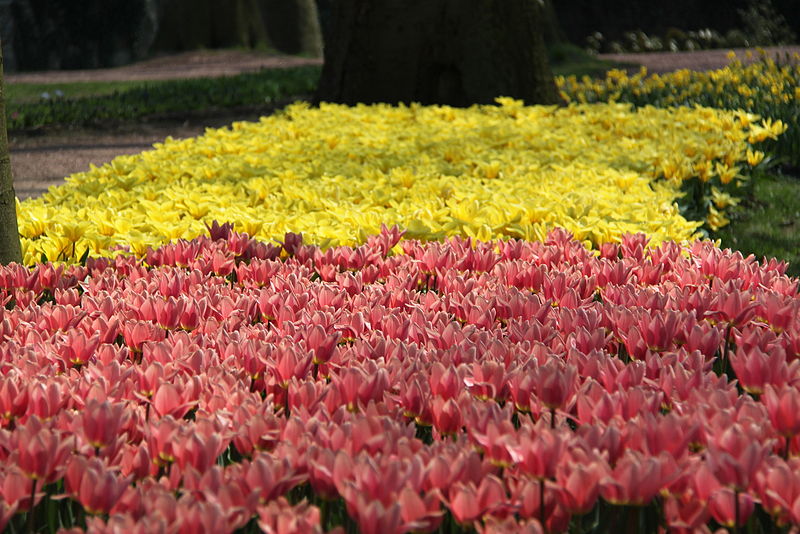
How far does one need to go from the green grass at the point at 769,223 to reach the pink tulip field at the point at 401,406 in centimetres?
305

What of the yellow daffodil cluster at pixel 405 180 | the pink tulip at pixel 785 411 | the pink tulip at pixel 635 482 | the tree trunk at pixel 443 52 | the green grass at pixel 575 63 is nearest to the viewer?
the pink tulip at pixel 635 482

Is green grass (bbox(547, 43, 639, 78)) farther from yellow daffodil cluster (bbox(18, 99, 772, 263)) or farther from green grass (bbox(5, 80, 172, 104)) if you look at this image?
yellow daffodil cluster (bbox(18, 99, 772, 263))

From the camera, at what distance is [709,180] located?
20.6 ft

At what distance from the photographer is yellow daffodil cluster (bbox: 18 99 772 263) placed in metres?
4.12

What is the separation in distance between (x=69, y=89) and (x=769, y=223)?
13816mm

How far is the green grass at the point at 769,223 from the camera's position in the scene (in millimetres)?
5998

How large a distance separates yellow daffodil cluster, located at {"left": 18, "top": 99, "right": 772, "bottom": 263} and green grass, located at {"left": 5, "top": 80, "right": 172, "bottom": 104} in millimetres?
8430

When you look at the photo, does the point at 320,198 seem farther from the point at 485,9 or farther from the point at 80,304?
the point at 485,9

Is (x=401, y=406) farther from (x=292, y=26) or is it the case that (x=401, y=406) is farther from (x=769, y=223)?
(x=292, y=26)

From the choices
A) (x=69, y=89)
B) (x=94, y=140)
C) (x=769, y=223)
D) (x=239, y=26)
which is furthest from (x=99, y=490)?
(x=239, y=26)

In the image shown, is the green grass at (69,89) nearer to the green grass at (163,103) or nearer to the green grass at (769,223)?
the green grass at (163,103)

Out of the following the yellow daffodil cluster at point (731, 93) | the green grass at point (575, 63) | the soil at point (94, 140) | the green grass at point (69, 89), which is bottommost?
the green grass at point (69, 89)

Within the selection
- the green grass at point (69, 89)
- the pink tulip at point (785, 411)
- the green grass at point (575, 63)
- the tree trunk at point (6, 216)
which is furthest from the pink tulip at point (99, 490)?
the green grass at point (575, 63)

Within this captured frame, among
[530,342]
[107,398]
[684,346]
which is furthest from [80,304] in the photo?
[684,346]
